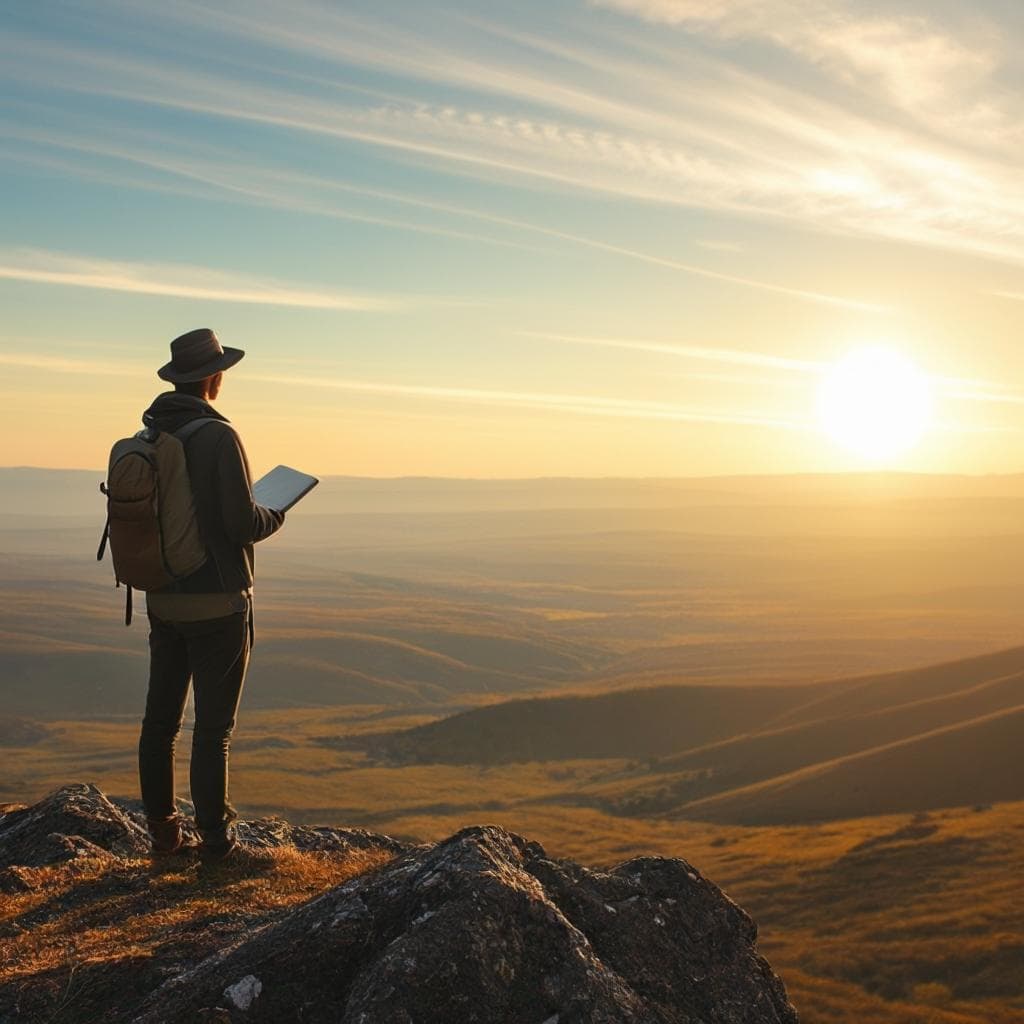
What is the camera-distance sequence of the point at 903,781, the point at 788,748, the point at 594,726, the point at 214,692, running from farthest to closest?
the point at 594,726 < the point at 788,748 < the point at 903,781 < the point at 214,692

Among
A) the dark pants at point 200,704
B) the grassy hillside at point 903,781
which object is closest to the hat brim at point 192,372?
the dark pants at point 200,704

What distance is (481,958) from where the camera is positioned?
652cm

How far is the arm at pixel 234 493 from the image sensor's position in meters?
8.69

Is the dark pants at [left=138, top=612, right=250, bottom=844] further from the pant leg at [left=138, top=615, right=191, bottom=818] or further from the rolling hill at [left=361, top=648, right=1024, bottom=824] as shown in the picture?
the rolling hill at [left=361, top=648, right=1024, bottom=824]

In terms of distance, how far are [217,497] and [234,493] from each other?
0.65ft

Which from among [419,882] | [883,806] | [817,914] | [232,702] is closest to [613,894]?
[419,882]

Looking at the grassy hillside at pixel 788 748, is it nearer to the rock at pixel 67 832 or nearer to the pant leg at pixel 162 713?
the rock at pixel 67 832

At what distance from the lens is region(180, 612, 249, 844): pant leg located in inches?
354

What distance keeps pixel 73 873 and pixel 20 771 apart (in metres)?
131

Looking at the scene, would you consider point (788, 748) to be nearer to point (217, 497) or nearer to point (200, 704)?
point (200, 704)

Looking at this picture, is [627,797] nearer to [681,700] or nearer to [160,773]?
[681,700]

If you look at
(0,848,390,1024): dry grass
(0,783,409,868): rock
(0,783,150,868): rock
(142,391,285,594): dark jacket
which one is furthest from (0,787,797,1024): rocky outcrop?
(0,783,150,868): rock

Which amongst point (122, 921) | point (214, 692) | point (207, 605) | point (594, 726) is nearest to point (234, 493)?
point (207, 605)

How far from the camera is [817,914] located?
6862 cm
